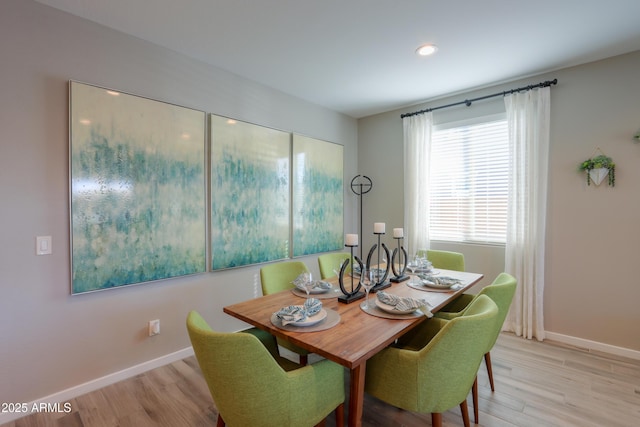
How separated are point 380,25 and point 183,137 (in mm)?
1845

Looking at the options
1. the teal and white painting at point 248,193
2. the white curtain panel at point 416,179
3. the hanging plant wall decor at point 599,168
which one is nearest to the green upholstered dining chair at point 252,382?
the teal and white painting at point 248,193

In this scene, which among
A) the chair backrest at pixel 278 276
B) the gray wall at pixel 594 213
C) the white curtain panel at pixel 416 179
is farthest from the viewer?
the white curtain panel at pixel 416 179

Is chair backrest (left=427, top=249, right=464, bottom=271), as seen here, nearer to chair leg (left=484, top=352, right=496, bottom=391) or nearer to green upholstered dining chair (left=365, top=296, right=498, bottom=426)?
chair leg (left=484, top=352, right=496, bottom=391)

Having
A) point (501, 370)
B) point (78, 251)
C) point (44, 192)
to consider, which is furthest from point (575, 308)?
point (44, 192)

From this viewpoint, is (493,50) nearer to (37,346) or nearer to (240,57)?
(240,57)

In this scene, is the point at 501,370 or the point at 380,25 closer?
the point at 380,25

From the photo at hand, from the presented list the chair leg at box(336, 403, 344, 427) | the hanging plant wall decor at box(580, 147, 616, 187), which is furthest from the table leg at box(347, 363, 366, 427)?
the hanging plant wall decor at box(580, 147, 616, 187)

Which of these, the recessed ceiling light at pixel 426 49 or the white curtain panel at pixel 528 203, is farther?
the white curtain panel at pixel 528 203

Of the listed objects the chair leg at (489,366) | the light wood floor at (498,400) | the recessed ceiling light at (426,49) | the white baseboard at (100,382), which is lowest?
the light wood floor at (498,400)

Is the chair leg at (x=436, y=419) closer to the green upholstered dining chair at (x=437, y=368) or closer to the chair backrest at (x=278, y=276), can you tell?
the green upholstered dining chair at (x=437, y=368)

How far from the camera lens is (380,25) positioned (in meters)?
2.19

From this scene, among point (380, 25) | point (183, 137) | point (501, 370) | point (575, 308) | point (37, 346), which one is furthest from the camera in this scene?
point (575, 308)

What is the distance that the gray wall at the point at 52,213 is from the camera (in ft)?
6.15

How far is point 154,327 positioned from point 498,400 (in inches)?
105
